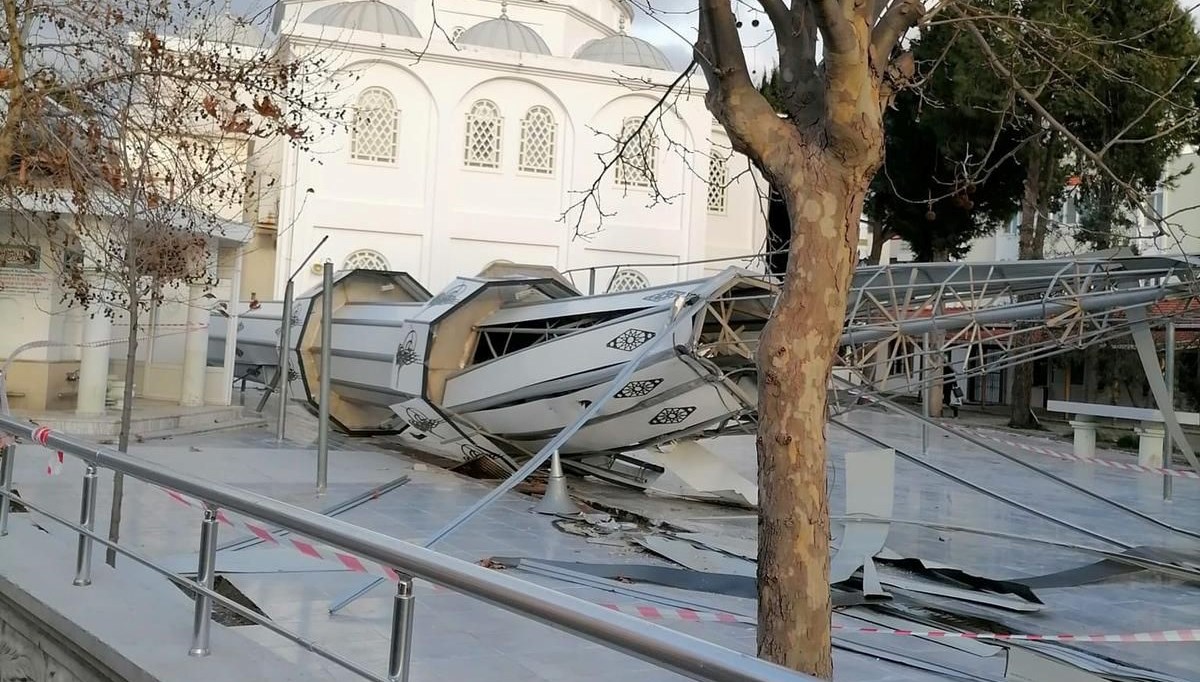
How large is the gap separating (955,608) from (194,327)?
1320cm

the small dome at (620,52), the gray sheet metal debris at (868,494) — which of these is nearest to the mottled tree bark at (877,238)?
the small dome at (620,52)

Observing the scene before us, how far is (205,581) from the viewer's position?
3.95 m

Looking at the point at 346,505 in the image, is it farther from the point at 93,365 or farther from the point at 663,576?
the point at 93,365

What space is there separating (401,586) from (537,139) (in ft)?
88.7

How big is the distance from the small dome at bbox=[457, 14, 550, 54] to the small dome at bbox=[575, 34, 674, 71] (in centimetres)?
135

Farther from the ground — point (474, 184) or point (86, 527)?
point (474, 184)

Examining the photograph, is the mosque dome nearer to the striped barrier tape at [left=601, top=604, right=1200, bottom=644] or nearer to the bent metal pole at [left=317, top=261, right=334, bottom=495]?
the bent metal pole at [left=317, top=261, right=334, bottom=495]

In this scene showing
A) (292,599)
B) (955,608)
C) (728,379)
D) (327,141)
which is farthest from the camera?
(327,141)

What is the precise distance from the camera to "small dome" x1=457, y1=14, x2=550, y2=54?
3041 centimetres

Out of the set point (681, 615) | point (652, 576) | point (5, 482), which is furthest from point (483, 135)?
point (5, 482)

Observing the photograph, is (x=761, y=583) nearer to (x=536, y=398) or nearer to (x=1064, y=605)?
(x=1064, y=605)

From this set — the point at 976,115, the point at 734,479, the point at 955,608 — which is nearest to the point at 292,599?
the point at 955,608

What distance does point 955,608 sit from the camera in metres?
7.27

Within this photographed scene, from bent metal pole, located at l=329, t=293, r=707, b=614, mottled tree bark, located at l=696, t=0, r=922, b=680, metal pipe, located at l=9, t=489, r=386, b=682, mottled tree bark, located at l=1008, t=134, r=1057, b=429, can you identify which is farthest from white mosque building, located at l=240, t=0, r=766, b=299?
mottled tree bark, located at l=696, t=0, r=922, b=680
